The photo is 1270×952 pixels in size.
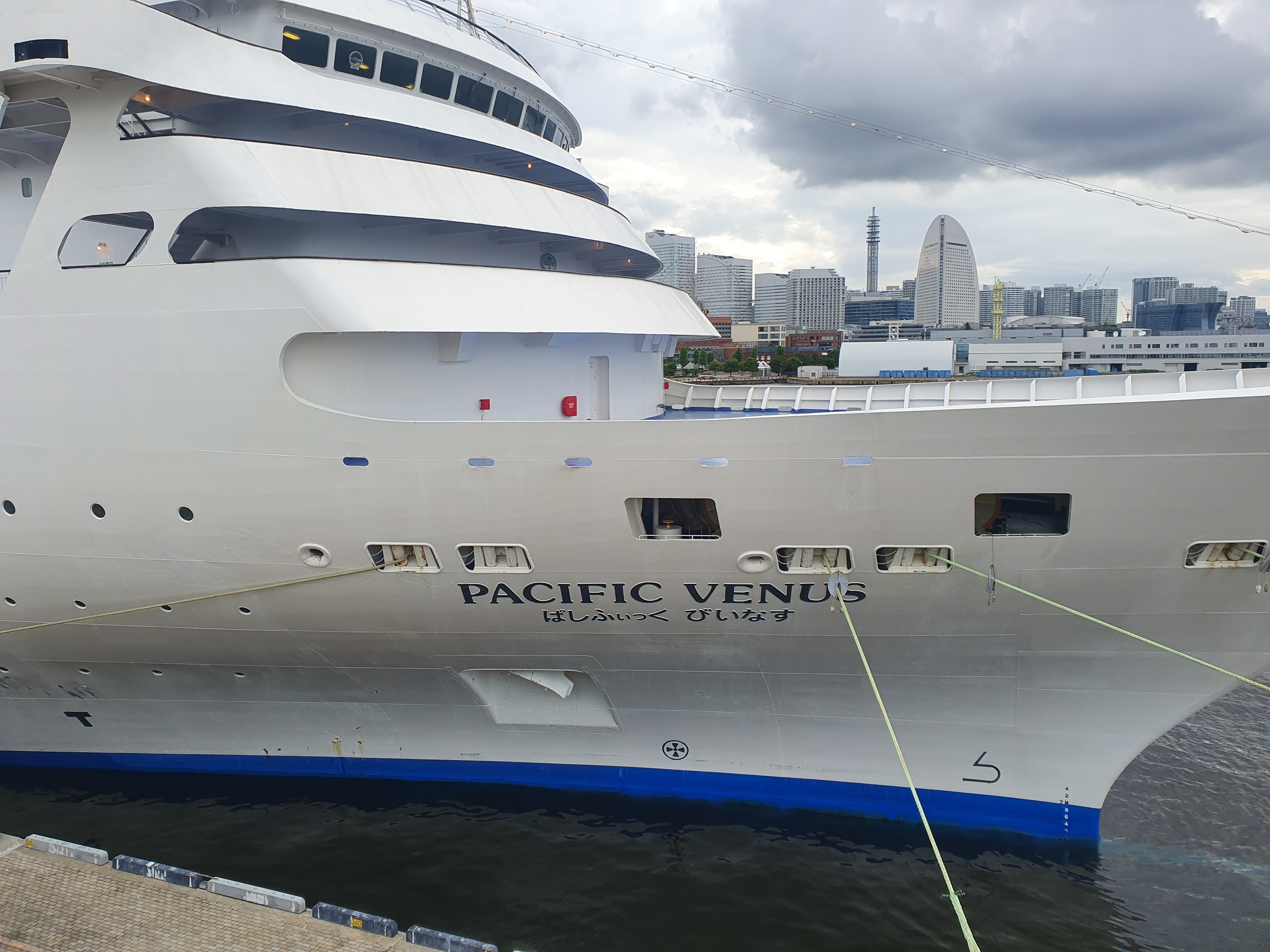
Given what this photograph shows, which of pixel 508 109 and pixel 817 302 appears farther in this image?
pixel 817 302

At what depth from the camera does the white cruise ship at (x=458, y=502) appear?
7094 millimetres

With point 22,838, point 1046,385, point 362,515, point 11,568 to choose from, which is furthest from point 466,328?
point 22,838

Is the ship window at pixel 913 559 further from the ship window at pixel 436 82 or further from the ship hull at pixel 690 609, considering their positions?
the ship window at pixel 436 82

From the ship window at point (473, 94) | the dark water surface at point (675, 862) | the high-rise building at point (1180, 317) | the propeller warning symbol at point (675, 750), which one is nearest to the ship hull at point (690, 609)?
the propeller warning symbol at point (675, 750)

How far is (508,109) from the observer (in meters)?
10.7

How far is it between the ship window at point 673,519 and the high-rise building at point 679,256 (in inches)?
4705

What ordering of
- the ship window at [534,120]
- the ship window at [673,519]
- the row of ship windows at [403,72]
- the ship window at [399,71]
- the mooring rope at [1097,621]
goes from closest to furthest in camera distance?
the mooring rope at [1097,621], the ship window at [673,519], the row of ship windows at [403,72], the ship window at [399,71], the ship window at [534,120]

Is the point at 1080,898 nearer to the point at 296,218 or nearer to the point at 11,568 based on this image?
the point at 296,218

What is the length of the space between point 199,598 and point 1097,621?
29.0 feet

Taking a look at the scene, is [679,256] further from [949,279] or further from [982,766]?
[982,766]

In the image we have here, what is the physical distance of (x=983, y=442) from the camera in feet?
22.4

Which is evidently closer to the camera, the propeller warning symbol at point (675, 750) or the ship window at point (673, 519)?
the ship window at point (673, 519)

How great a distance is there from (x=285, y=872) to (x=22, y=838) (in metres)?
3.35

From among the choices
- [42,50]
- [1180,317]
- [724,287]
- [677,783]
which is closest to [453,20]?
[42,50]
